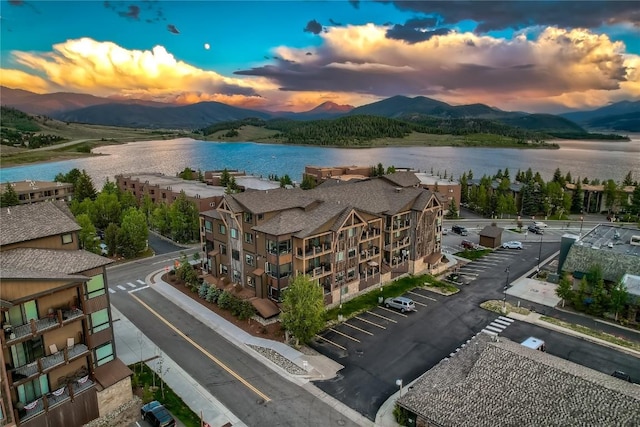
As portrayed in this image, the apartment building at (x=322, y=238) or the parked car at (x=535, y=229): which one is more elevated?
the apartment building at (x=322, y=238)

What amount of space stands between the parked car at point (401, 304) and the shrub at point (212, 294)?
19.1 m

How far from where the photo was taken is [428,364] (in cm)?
3388

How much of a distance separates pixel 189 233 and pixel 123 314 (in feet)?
91.8

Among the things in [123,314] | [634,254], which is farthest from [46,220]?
[634,254]

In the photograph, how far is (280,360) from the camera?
111 feet

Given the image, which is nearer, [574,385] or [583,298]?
[574,385]

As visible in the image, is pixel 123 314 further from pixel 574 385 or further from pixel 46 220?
pixel 574 385

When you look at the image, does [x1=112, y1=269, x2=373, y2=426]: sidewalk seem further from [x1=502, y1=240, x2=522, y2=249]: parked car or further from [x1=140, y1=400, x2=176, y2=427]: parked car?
[x1=502, y1=240, x2=522, y2=249]: parked car

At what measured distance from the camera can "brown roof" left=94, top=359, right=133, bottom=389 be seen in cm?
2678

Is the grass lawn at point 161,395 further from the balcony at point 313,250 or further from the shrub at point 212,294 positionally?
the balcony at point 313,250

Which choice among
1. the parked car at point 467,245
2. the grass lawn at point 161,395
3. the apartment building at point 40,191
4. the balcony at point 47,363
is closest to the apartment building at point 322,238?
the parked car at point 467,245

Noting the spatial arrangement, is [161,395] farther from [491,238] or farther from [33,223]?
[491,238]

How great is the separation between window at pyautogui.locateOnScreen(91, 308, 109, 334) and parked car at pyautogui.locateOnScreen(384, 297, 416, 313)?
2830 cm

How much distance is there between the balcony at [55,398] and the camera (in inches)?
901
